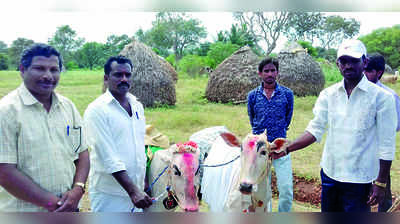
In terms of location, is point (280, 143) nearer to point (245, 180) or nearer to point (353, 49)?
point (245, 180)

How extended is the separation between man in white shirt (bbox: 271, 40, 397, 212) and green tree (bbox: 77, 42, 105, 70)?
662 centimetres

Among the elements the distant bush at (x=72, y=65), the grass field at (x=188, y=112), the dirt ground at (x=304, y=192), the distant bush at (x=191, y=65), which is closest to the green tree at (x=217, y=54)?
the distant bush at (x=191, y=65)

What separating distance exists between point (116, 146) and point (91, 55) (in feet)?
21.3

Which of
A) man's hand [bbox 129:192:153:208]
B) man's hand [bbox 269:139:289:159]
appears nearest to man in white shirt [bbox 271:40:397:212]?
man's hand [bbox 269:139:289:159]

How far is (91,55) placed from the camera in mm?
8641

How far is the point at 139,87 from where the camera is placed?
400 inches

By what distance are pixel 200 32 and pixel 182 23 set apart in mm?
906

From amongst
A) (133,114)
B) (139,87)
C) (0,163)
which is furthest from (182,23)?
(0,163)

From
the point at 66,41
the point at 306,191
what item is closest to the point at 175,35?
the point at 66,41

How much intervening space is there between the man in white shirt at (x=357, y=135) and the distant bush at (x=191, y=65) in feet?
40.9

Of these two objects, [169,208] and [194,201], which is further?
[169,208]

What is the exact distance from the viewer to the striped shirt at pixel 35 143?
73.2 inches

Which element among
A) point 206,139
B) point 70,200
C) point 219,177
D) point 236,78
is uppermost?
point 236,78

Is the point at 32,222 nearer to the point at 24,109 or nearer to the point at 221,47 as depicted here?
the point at 24,109
